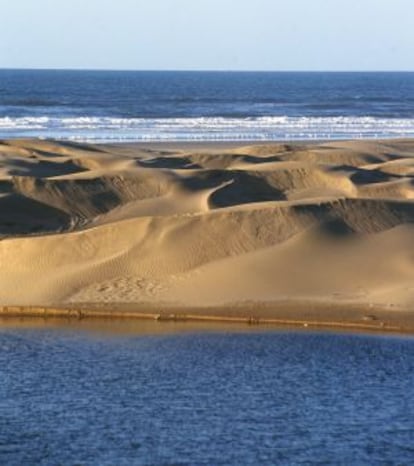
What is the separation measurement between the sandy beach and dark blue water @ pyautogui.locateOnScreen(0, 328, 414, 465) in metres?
1.86

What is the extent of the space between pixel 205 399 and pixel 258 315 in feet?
19.6

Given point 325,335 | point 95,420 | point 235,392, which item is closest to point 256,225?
point 325,335

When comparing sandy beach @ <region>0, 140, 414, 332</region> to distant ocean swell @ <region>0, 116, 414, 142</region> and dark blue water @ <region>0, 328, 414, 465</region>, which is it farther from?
distant ocean swell @ <region>0, 116, 414, 142</region>

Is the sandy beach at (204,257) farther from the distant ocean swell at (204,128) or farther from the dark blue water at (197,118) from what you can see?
the dark blue water at (197,118)

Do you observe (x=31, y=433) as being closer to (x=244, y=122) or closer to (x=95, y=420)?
(x=95, y=420)

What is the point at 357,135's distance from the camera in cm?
6725

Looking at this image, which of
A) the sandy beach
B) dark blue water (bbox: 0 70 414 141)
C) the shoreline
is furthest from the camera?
dark blue water (bbox: 0 70 414 141)

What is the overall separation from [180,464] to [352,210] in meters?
13.8

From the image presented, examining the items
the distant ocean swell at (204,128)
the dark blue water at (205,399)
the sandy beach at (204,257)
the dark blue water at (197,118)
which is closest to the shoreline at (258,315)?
the sandy beach at (204,257)

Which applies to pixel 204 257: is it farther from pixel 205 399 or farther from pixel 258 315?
pixel 205 399

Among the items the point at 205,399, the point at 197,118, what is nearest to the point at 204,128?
the point at 197,118

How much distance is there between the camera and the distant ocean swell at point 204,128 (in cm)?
6456

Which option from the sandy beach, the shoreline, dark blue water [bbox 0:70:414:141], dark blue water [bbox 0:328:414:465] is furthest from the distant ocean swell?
dark blue water [bbox 0:328:414:465]

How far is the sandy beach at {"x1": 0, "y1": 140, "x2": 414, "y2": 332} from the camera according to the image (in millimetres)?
23312
